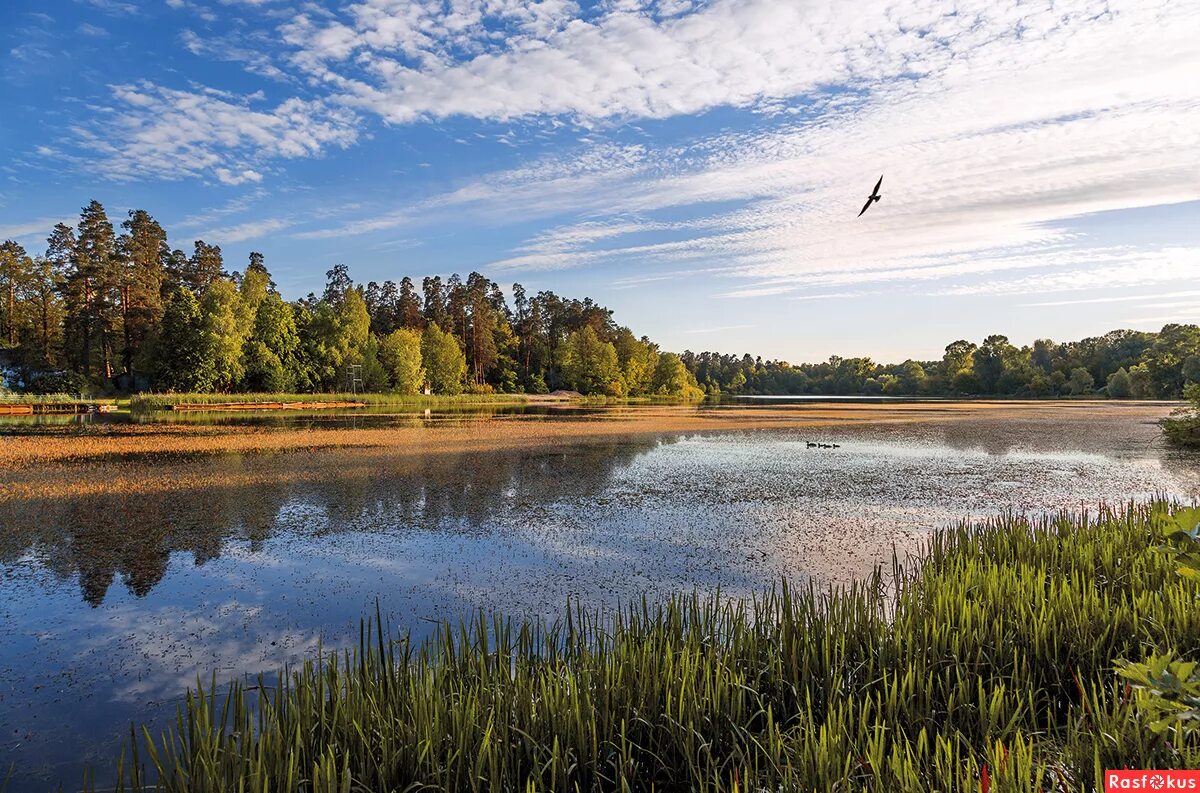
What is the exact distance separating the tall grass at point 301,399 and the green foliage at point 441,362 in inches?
123

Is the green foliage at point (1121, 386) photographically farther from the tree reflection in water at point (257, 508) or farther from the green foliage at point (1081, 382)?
the tree reflection in water at point (257, 508)

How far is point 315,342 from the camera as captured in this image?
2650 inches

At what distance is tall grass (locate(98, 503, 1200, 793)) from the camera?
303 cm

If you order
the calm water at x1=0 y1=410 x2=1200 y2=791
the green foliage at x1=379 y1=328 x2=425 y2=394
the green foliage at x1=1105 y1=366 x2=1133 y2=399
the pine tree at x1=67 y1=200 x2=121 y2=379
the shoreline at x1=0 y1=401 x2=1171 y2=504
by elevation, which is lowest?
the calm water at x1=0 y1=410 x2=1200 y2=791

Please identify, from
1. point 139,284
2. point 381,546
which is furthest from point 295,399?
point 381,546

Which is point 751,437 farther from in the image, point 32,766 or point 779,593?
point 32,766

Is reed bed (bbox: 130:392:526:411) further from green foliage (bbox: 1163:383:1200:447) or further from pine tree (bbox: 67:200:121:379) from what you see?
green foliage (bbox: 1163:383:1200:447)

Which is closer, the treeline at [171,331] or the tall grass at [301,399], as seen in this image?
the tall grass at [301,399]

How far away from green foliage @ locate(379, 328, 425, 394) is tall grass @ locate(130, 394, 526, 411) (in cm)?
329

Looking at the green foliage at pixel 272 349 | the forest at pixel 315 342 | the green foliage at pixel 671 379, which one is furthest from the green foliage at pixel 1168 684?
the green foliage at pixel 671 379

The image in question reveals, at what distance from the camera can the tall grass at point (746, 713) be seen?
303 centimetres

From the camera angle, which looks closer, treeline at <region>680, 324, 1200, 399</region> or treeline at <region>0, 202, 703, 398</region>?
treeline at <region>0, 202, 703, 398</region>

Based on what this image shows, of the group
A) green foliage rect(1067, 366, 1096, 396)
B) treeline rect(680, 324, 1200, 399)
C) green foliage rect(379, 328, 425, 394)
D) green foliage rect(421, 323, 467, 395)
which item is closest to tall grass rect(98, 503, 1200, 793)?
treeline rect(680, 324, 1200, 399)

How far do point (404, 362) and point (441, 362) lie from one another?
8.74 m
